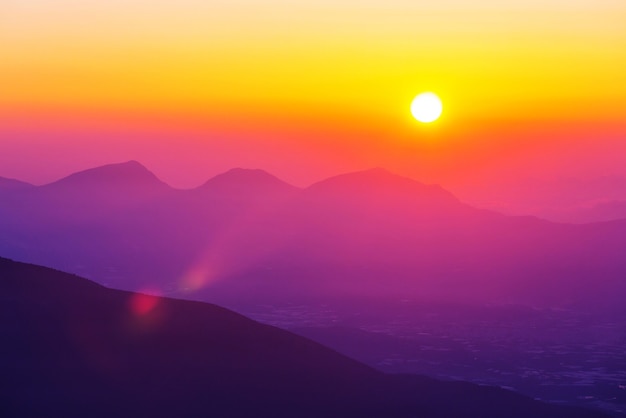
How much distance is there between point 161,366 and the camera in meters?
80.7

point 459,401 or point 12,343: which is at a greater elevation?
point 459,401

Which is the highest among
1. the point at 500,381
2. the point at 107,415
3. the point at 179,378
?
the point at 500,381

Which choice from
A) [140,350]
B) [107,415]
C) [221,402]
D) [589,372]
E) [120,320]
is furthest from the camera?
[589,372]

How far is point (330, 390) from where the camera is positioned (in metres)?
86.8

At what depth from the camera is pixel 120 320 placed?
8850cm

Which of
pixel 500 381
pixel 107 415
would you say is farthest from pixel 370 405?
pixel 500 381

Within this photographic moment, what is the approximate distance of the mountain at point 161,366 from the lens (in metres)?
72.6

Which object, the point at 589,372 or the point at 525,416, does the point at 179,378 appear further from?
the point at 589,372

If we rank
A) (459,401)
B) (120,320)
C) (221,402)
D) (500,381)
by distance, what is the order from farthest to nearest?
(500,381), (459,401), (120,320), (221,402)

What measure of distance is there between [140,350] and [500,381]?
111 metres

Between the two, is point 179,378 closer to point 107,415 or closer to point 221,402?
point 221,402

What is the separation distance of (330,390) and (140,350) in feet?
52.6

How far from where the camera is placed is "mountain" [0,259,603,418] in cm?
7262

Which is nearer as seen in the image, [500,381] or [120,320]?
[120,320]
